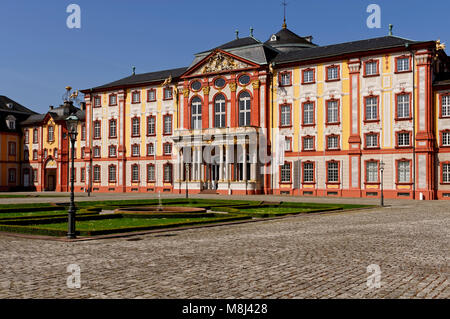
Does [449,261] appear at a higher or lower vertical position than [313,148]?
Answer: lower

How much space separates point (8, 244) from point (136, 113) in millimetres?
52521

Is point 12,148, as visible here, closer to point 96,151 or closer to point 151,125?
point 96,151

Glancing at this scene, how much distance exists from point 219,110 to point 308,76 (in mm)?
11231

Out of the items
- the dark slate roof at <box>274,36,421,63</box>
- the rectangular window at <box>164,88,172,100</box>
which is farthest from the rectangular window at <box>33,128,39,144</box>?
the dark slate roof at <box>274,36,421,63</box>

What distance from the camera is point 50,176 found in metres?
76.0

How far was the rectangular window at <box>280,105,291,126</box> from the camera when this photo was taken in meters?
55.3

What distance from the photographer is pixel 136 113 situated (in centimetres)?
6631

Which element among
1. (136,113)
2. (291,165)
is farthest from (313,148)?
(136,113)

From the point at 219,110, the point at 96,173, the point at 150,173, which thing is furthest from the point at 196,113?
the point at 96,173

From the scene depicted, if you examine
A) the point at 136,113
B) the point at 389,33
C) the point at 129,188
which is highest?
the point at 389,33

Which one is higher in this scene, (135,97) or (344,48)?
(344,48)

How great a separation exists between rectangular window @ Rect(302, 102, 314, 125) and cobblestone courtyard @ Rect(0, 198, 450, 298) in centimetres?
3677

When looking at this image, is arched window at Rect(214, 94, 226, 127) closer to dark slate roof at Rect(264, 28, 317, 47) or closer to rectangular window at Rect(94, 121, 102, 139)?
dark slate roof at Rect(264, 28, 317, 47)
